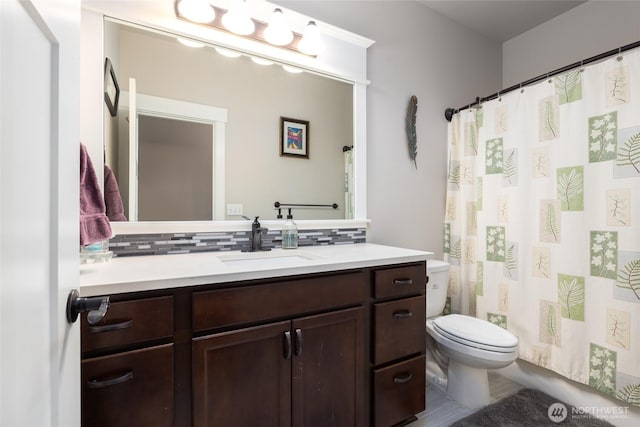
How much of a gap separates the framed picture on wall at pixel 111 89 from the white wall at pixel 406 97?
99 centimetres

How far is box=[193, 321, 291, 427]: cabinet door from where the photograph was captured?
0.91 m

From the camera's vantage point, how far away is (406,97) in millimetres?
2027

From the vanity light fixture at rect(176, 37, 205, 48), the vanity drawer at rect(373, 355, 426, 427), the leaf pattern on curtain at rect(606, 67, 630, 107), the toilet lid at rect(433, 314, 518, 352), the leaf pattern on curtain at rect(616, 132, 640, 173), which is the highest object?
the vanity light fixture at rect(176, 37, 205, 48)

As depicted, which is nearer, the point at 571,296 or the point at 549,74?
the point at 571,296

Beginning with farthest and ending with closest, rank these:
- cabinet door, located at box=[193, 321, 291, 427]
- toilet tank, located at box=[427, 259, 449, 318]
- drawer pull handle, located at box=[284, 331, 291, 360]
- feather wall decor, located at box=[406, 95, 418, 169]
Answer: feather wall decor, located at box=[406, 95, 418, 169] → toilet tank, located at box=[427, 259, 449, 318] → drawer pull handle, located at box=[284, 331, 291, 360] → cabinet door, located at box=[193, 321, 291, 427]

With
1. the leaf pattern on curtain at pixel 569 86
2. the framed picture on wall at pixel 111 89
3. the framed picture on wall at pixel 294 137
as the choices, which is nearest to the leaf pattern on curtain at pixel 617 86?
the leaf pattern on curtain at pixel 569 86

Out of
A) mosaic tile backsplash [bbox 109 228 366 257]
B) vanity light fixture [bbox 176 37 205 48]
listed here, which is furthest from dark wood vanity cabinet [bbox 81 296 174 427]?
vanity light fixture [bbox 176 37 205 48]

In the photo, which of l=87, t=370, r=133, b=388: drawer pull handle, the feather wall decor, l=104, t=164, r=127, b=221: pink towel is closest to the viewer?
l=87, t=370, r=133, b=388: drawer pull handle

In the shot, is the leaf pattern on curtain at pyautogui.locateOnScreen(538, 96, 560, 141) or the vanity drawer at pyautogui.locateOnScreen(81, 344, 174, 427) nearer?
the vanity drawer at pyautogui.locateOnScreen(81, 344, 174, 427)

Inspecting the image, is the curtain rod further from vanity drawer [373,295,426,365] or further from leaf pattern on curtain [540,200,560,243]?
vanity drawer [373,295,426,365]

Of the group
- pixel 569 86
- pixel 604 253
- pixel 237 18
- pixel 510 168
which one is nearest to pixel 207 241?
pixel 237 18

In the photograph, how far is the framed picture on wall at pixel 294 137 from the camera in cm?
168

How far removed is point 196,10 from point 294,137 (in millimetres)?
745

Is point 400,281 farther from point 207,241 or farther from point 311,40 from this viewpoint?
point 311,40
